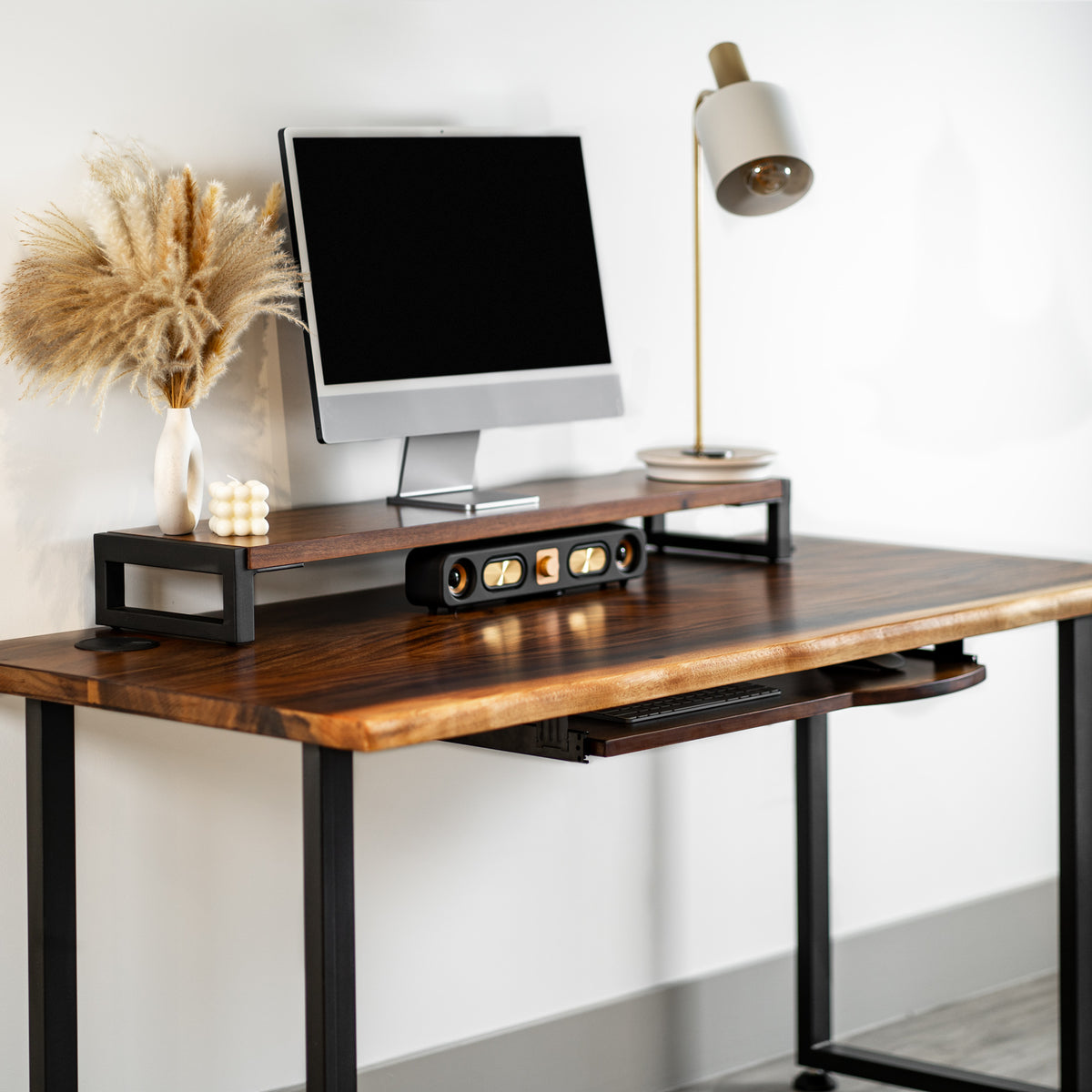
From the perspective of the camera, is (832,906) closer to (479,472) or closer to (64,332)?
(479,472)

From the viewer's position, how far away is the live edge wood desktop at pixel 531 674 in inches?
62.1

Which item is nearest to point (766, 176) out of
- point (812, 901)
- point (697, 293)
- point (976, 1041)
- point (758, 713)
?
point (697, 293)

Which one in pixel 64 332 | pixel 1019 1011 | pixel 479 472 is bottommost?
pixel 1019 1011

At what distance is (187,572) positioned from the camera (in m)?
2.18

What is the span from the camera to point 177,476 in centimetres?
196

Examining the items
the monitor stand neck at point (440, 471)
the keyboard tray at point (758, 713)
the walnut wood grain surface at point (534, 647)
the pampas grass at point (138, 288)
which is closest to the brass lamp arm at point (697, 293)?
the walnut wood grain surface at point (534, 647)

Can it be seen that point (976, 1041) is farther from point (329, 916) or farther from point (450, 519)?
point (329, 916)

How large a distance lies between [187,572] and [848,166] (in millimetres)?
1504

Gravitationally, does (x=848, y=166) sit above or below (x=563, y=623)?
above

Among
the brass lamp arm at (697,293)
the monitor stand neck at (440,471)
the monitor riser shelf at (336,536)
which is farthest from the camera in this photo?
the brass lamp arm at (697,293)

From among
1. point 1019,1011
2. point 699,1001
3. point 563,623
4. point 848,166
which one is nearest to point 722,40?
point 848,166

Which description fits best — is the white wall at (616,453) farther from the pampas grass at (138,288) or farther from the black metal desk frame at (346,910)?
the black metal desk frame at (346,910)

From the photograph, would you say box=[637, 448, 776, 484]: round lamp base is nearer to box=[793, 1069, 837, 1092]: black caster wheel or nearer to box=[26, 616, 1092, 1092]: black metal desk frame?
box=[26, 616, 1092, 1092]: black metal desk frame

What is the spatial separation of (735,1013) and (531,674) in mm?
1417
